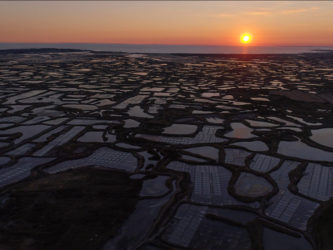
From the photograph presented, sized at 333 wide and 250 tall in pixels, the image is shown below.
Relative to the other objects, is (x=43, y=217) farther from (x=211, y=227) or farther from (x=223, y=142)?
(x=223, y=142)

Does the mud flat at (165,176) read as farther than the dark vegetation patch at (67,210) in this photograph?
Yes

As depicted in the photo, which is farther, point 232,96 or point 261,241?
point 232,96

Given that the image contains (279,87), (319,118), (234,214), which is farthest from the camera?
(279,87)

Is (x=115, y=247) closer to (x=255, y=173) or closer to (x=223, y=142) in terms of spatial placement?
(x=255, y=173)

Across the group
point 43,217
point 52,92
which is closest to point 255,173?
point 43,217

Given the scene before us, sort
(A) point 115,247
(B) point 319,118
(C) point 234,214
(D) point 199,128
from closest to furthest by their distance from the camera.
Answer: (A) point 115,247
(C) point 234,214
(D) point 199,128
(B) point 319,118

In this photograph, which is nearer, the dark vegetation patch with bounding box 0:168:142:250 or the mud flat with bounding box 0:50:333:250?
the dark vegetation patch with bounding box 0:168:142:250

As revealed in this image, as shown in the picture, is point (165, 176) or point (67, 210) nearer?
point (67, 210)
